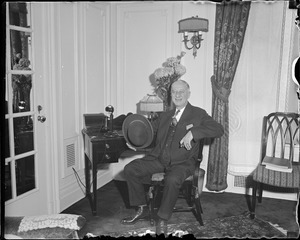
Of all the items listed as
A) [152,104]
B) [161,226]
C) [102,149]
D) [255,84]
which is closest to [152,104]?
[152,104]

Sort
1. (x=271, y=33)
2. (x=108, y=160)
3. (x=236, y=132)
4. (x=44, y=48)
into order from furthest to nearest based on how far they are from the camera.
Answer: (x=236, y=132) → (x=271, y=33) → (x=108, y=160) → (x=44, y=48)

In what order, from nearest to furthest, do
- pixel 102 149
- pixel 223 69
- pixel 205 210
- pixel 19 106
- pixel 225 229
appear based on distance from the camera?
1. pixel 19 106
2. pixel 225 229
3. pixel 102 149
4. pixel 205 210
5. pixel 223 69

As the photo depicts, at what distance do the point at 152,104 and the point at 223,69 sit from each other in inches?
23.9

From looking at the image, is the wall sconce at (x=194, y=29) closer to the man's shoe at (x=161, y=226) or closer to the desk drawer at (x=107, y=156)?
the desk drawer at (x=107, y=156)

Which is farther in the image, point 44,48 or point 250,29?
point 250,29

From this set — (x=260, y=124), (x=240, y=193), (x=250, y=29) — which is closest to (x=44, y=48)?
(x=250, y=29)

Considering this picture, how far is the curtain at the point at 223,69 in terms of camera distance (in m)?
2.46

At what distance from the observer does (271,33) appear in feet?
8.18

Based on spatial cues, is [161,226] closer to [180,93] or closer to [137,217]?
[137,217]

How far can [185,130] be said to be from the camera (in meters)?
2.22

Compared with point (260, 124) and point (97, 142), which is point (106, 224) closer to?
point (97, 142)

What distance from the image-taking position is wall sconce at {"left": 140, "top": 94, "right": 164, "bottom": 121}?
2.56 meters

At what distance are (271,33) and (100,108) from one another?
1.45 meters

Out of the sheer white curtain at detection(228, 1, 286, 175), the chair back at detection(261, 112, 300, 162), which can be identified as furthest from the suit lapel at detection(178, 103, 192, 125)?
the chair back at detection(261, 112, 300, 162)
